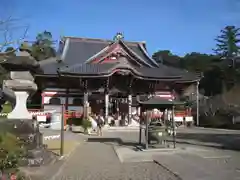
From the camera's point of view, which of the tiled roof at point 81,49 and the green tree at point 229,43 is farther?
the green tree at point 229,43

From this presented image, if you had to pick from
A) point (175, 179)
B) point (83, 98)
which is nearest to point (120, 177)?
point (175, 179)

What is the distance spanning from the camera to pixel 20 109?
10.2 meters

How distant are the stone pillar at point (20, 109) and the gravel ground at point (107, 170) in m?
2.04

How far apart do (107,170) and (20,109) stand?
342cm

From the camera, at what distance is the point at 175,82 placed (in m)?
34.6

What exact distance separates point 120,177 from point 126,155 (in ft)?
13.4

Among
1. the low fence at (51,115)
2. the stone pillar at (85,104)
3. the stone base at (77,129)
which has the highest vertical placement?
the stone pillar at (85,104)

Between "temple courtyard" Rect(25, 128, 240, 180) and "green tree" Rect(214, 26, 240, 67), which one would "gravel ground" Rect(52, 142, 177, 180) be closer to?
"temple courtyard" Rect(25, 128, 240, 180)

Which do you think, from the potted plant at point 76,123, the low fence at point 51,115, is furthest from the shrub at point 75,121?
the low fence at point 51,115

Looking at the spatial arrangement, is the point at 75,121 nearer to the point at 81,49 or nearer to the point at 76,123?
the point at 76,123

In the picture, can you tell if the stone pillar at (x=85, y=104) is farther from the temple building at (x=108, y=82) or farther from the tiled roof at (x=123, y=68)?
the tiled roof at (x=123, y=68)

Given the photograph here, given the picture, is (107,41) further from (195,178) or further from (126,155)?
(195,178)

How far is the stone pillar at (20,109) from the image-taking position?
10109 millimetres

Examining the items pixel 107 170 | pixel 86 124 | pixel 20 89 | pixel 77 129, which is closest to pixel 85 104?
pixel 77 129
